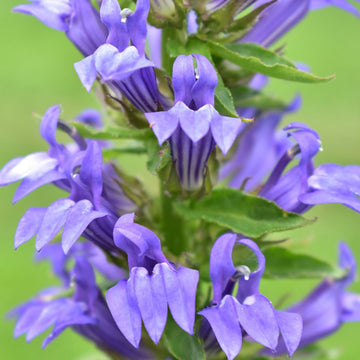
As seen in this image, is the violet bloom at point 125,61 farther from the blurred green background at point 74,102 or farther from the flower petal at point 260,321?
the blurred green background at point 74,102

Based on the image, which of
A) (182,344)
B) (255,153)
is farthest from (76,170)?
(255,153)

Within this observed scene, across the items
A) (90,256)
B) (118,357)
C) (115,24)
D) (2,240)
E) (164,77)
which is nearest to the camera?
(115,24)

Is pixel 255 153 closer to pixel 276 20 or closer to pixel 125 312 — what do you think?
pixel 276 20

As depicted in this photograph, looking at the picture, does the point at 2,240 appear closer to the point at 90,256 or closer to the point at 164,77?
the point at 90,256

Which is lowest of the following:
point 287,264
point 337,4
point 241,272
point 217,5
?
point 287,264

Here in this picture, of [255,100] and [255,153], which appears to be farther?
[255,153]

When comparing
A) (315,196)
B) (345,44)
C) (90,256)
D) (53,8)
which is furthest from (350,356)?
(345,44)

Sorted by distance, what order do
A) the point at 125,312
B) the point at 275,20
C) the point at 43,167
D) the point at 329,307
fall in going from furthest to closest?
the point at 329,307 < the point at 275,20 < the point at 43,167 < the point at 125,312

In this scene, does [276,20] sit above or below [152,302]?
above
